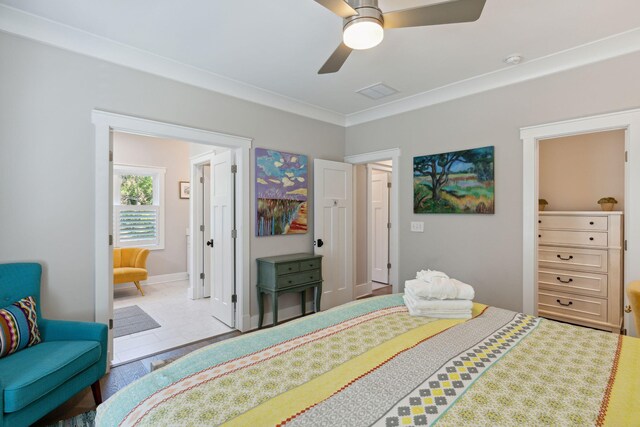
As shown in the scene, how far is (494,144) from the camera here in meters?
3.20

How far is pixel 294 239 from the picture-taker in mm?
4059

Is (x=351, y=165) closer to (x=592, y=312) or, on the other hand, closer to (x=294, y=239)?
(x=294, y=239)

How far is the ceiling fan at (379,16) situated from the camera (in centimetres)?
159

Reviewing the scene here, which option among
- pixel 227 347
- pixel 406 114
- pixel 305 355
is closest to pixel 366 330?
pixel 305 355

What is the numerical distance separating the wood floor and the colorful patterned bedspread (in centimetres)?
155

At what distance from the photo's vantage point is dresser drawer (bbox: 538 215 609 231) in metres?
3.33

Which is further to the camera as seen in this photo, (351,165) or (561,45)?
(351,165)

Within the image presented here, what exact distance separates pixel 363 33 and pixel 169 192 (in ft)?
17.9

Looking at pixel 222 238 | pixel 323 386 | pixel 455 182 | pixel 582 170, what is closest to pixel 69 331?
pixel 222 238

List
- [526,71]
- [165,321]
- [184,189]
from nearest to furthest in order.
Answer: [526,71] → [165,321] → [184,189]

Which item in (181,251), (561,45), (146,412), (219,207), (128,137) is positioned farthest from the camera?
(181,251)

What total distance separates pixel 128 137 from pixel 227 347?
552 centimetres

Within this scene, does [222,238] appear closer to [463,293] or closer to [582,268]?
[463,293]

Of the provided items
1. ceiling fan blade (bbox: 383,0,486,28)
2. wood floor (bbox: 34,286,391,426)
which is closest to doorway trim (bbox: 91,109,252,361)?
wood floor (bbox: 34,286,391,426)
